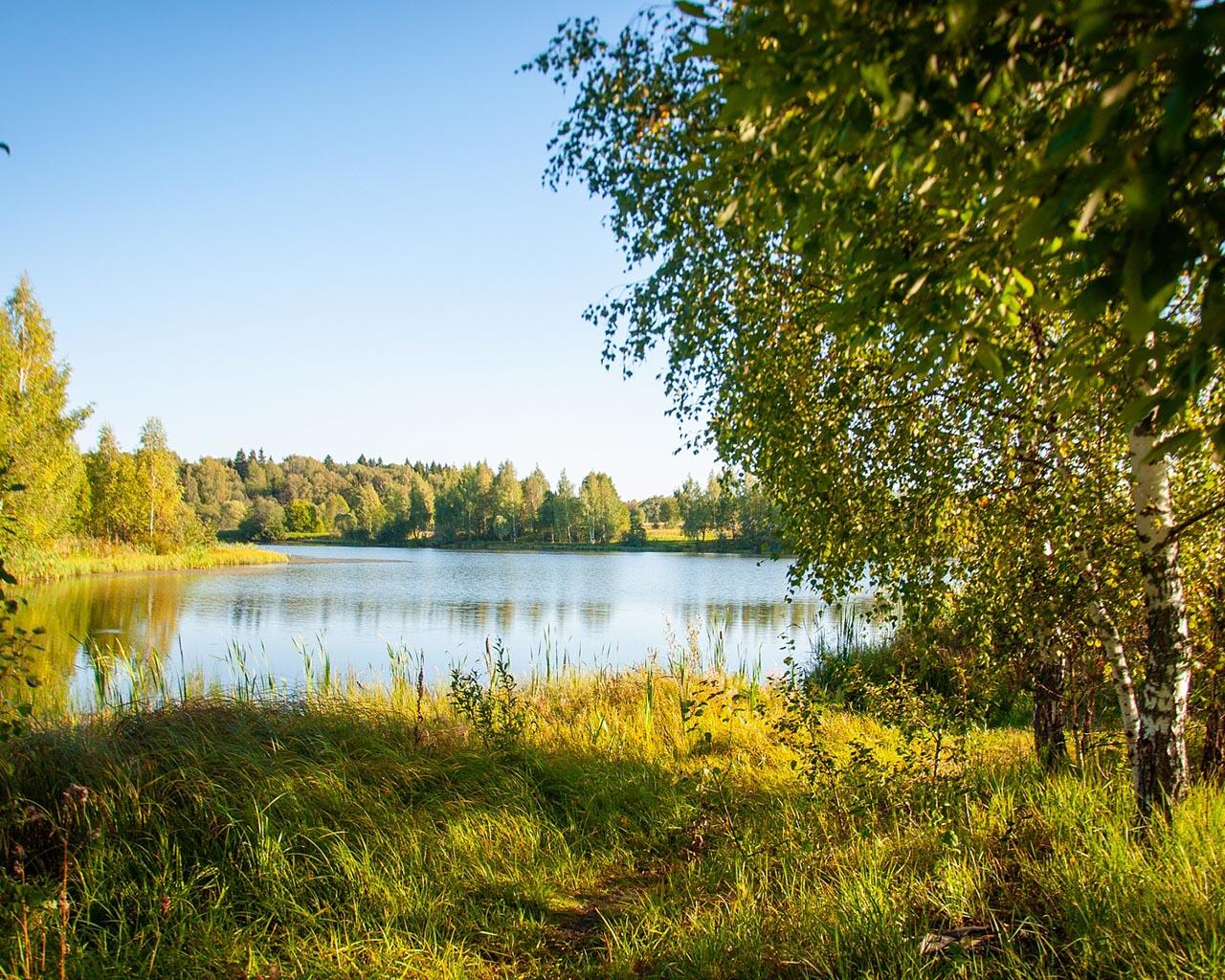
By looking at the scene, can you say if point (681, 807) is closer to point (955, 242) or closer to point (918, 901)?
point (918, 901)

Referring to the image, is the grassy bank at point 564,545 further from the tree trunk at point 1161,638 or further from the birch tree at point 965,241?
the tree trunk at point 1161,638

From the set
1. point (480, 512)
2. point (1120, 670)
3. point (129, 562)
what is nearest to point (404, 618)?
point (1120, 670)

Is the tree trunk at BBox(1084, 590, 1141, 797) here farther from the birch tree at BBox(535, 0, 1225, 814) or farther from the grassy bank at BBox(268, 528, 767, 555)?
the grassy bank at BBox(268, 528, 767, 555)

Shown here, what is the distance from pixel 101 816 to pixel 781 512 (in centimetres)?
484

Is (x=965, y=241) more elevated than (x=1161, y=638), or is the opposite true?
(x=965, y=241)

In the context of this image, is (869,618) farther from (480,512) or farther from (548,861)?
(480,512)

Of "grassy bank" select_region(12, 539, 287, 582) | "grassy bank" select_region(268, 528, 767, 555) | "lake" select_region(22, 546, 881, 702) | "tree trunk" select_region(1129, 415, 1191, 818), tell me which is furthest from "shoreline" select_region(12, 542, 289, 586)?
"grassy bank" select_region(268, 528, 767, 555)

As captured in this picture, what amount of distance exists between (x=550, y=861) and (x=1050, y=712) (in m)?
3.94

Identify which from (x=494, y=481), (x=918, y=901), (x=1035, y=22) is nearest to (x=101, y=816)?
(x=918, y=901)

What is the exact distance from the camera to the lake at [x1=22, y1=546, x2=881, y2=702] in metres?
15.0

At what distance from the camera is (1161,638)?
4195 millimetres

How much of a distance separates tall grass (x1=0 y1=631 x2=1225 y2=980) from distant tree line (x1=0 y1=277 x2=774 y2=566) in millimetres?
2134

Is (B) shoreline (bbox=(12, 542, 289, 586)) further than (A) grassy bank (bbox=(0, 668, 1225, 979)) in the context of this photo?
Yes

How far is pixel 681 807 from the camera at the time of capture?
5820mm
